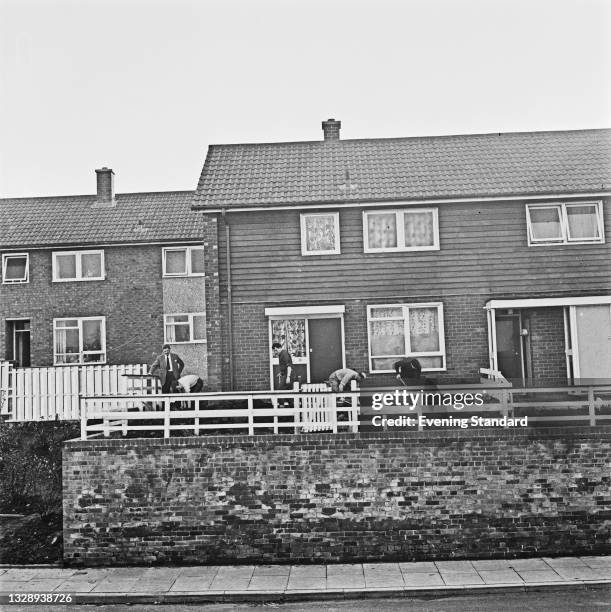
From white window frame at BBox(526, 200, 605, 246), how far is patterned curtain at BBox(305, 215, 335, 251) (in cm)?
465

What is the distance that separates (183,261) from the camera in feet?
90.7

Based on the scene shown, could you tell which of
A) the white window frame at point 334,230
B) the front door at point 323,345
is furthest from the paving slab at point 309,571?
the white window frame at point 334,230

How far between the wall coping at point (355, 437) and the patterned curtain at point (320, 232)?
6.16m

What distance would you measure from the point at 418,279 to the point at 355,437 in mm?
5925

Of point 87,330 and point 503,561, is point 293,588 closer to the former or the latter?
point 503,561

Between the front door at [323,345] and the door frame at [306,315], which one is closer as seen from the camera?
the door frame at [306,315]

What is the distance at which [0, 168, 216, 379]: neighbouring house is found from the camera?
88.1 ft

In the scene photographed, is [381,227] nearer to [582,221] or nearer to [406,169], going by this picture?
[406,169]

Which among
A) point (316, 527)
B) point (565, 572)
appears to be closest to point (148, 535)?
point (316, 527)

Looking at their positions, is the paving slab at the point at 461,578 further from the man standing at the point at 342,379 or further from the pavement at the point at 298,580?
the man standing at the point at 342,379

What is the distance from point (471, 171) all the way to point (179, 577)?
476 inches

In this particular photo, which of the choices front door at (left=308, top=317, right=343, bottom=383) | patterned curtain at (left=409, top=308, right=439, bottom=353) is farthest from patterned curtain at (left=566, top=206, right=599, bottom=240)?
front door at (left=308, top=317, right=343, bottom=383)

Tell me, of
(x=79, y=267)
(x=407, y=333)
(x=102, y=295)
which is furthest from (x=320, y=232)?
(x=79, y=267)

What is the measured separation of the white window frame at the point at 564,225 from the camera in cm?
1859
